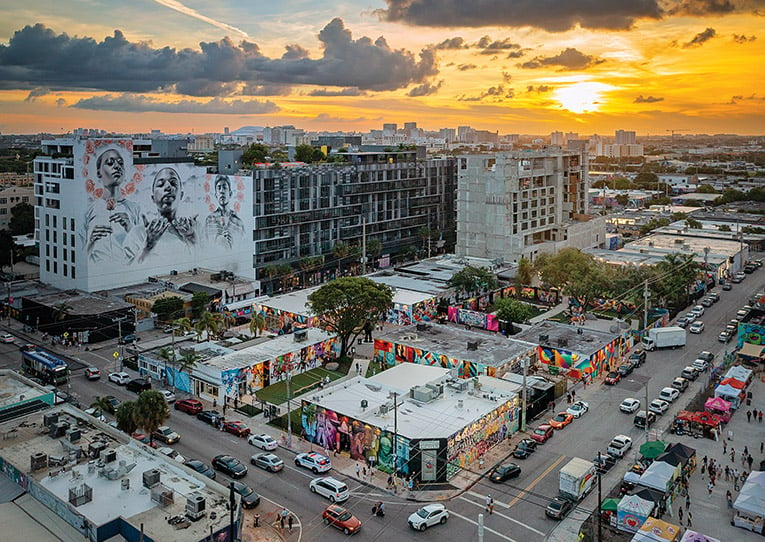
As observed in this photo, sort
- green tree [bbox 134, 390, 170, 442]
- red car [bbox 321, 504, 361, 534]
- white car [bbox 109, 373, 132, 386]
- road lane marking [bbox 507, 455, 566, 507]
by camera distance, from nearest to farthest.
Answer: red car [bbox 321, 504, 361, 534] < road lane marking [bbox 507, 455, 566, 507] < green tree [bbox 134, 390, 170, 442] < white car [bbox 109, 373, 132, 386]

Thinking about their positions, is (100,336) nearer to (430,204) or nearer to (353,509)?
(353,509)

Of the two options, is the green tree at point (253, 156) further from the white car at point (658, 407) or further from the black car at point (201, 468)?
the white car at point (658, 407)

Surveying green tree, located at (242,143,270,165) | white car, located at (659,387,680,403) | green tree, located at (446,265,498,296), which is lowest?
white car, located at (659,387,680,403)

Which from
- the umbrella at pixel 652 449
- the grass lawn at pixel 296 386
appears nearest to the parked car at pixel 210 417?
the grass lawn at pixel 296 386

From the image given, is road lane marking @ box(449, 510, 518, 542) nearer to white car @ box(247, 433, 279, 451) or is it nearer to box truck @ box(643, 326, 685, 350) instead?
white car @ box(247, 433, 279, 451)

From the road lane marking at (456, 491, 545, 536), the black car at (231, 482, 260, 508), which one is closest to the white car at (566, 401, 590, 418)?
the road lane marking at (456, 491, 545, 536)

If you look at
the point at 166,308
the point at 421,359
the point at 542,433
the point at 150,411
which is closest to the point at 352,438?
the point at 150,411

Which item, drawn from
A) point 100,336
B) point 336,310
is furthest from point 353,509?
point 100,336
